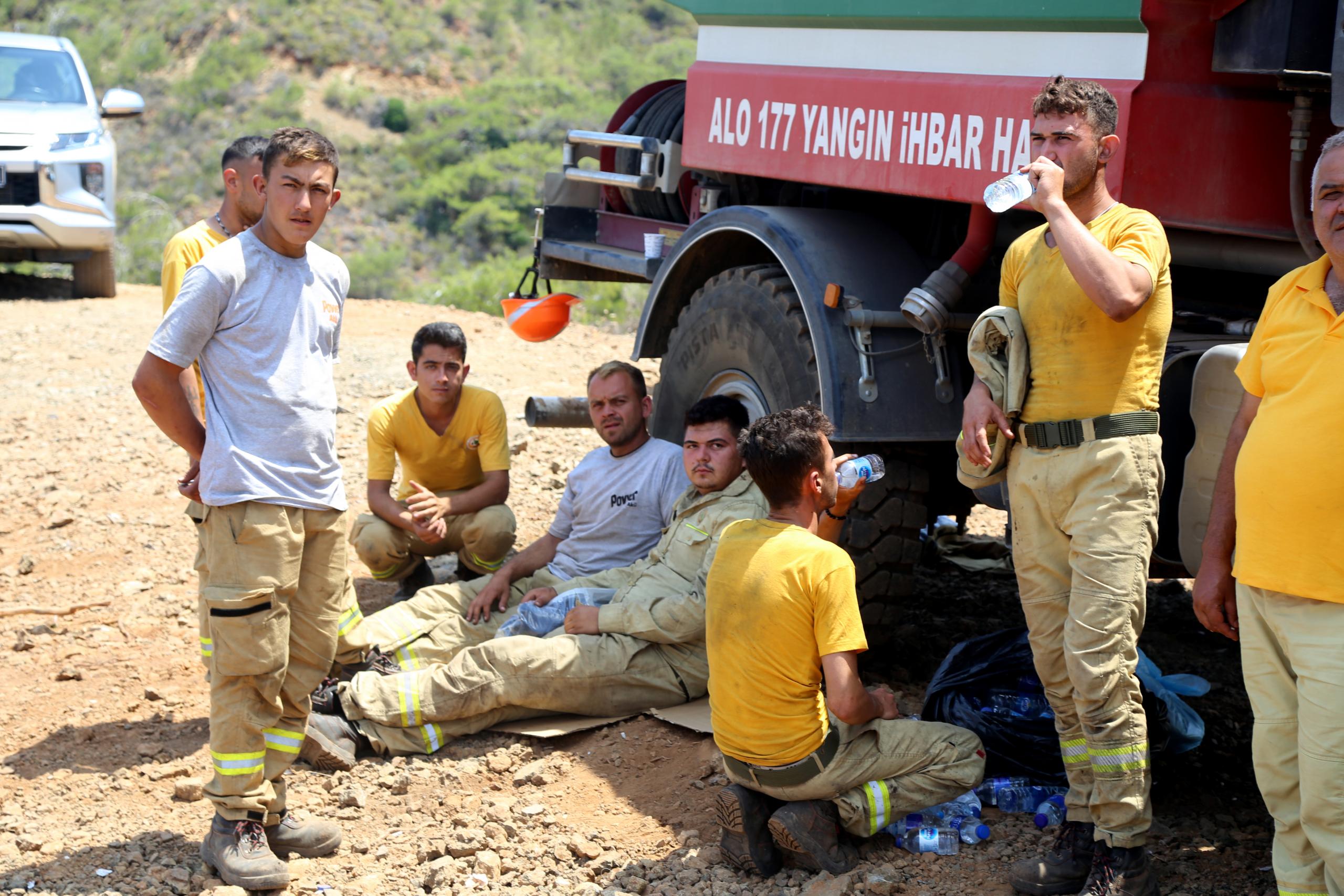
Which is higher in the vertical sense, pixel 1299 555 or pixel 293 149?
pixel 293 149

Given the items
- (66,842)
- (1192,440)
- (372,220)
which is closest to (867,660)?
(1192,440)

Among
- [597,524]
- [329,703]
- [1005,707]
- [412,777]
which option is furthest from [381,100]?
[1005,707]

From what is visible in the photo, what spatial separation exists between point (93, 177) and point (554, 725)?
7.97 meters

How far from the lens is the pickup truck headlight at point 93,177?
10.4 meters

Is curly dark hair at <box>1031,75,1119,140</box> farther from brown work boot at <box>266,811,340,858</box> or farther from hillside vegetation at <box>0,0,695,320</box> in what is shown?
hillside vegetation at <box>0,0,695,320</box>

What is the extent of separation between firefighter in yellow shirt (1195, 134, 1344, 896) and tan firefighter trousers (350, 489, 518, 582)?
10.2 ft

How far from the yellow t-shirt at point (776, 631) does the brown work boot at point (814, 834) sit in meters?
0.12

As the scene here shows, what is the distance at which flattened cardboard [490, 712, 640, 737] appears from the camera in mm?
4180

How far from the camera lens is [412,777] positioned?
4.02m

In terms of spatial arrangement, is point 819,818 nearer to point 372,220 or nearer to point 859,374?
point 859,374

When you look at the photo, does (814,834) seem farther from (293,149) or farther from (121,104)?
(121,104)

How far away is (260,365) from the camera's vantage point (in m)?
3.33

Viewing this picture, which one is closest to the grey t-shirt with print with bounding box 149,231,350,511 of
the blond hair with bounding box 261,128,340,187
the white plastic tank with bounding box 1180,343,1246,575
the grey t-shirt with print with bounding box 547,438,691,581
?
the blond hair with bounding box 261,128,340,187

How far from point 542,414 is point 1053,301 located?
115 inches
